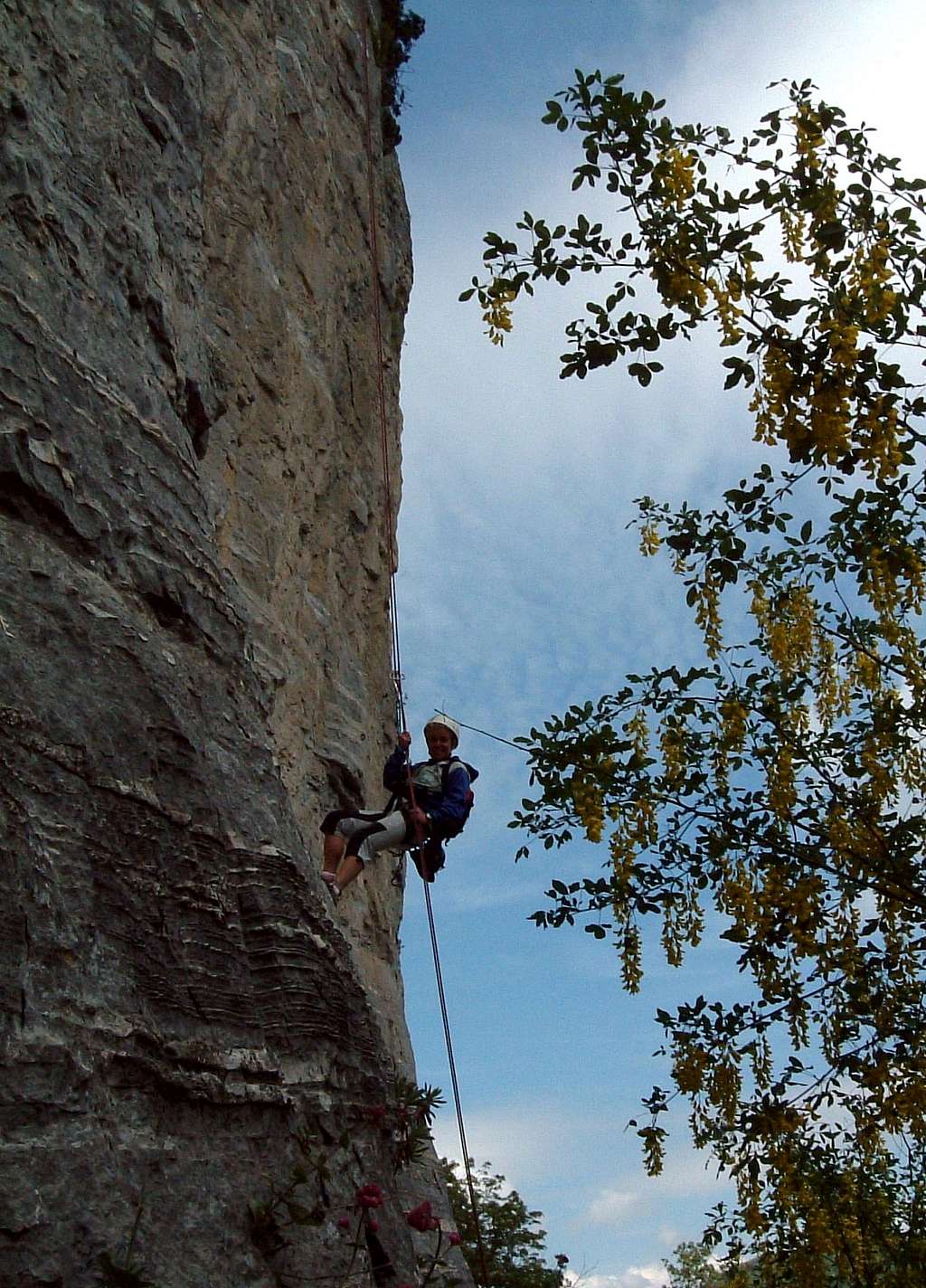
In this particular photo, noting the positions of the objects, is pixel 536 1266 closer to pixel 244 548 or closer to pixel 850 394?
pixel 244 548

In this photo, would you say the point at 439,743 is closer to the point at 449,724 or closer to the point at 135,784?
the point at 449,724

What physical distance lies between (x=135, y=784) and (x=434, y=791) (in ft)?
13.0

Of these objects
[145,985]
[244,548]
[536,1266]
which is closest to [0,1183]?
[145,985]

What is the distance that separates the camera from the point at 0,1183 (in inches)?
135

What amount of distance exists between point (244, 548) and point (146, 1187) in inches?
242

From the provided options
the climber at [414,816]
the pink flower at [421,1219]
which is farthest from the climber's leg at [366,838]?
the pink flower at [421,1219]

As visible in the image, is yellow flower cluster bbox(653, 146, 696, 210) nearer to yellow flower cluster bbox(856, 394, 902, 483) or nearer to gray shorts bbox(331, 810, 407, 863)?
yellow flower cluster bbox(856, 394, 902, 483)

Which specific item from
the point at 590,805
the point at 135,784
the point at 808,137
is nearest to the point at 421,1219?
the point at 135,784

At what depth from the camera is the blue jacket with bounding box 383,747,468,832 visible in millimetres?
8281

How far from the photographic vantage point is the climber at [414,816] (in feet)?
26.2

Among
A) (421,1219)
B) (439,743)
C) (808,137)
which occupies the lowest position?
(421,1219)

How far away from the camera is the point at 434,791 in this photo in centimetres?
838

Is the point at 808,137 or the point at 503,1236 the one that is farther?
the point at 503,1236

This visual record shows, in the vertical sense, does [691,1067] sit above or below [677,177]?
below
